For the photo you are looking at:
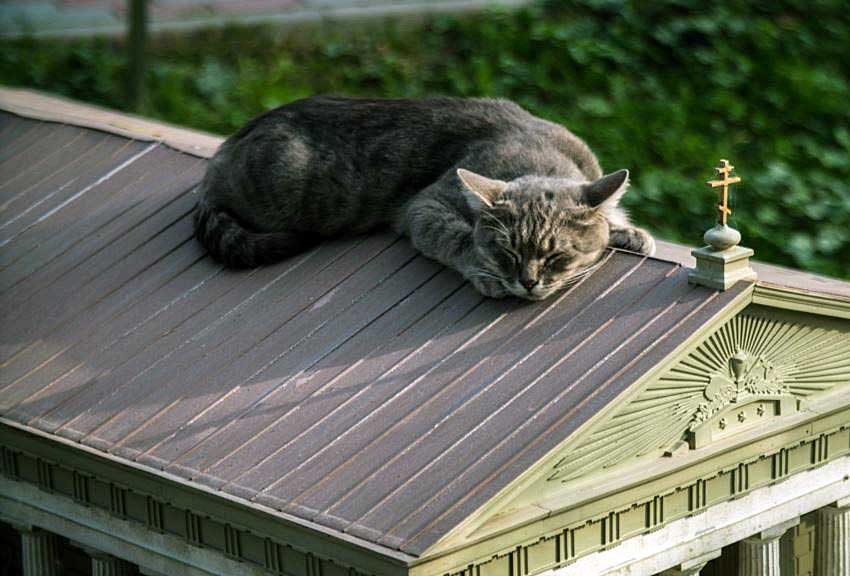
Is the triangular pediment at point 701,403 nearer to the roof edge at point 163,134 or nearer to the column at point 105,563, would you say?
the roof edge at point 163,134

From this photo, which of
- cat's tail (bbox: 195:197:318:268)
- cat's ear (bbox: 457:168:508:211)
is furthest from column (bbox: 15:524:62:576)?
cat's ear (bbox: 457:168:508:211)

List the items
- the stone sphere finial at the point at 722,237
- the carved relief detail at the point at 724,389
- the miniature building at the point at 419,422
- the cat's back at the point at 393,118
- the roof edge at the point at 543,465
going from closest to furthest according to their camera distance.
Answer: the roof edge at the point at 543,465, the miniature building at the point at 419,422, the carved relief detail at the point at 724,389, the stone sphere finial at the point at 722,237, the cat's back at the point at 393,118

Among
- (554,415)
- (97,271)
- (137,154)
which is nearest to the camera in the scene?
(554,415)

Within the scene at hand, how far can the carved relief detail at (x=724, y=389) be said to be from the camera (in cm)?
1186

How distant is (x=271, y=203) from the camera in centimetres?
1482

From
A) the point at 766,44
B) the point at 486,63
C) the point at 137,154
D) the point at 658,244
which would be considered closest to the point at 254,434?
the point at 658,244

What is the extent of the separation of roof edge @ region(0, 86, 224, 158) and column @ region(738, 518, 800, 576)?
22.0ft

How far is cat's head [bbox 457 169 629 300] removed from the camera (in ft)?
41.5

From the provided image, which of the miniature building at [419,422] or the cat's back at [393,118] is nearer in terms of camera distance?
the miniature building at [419,422]

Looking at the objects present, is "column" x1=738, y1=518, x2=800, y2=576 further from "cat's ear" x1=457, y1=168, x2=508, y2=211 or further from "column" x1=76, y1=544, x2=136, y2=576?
"column" x1=76, y1=544, x2=136, y2=576

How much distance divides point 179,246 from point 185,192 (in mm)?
1073

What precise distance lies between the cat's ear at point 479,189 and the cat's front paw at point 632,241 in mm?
1018

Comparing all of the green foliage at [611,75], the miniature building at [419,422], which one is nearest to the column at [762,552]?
the miniature building at [419,422]

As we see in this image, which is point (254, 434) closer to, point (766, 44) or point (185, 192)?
point (185, 192)
